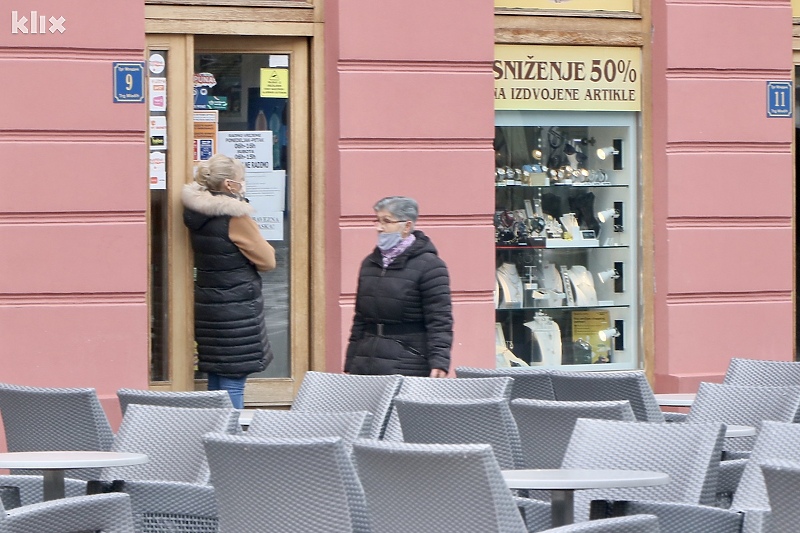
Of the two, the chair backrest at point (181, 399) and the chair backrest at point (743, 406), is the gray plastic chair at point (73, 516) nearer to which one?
the chair backrest at point (181, 399)

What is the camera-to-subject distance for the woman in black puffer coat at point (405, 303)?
7.57m

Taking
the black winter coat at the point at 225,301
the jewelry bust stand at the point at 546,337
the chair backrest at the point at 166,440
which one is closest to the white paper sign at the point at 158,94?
the black winter coat at the point at 225,301

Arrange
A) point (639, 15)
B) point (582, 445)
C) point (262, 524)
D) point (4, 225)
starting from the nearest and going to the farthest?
point (262, 524) → point (582, 445) → point (4, 225) → point (639, 15)

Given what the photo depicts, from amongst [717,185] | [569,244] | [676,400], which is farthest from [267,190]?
[676,400]

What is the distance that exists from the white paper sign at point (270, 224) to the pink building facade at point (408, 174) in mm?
274

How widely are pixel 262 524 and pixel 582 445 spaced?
4.07 feet

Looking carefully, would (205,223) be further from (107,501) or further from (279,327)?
(107,501)

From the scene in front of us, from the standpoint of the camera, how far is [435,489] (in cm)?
410

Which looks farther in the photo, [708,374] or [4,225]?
[708,374]

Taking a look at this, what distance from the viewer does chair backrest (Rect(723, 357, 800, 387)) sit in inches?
282

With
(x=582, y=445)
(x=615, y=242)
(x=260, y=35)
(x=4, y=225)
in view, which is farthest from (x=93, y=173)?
(x=582, y=445)

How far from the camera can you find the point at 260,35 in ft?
31.8

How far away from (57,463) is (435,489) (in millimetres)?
1502

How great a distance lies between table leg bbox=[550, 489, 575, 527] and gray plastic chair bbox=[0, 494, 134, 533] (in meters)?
1.27
